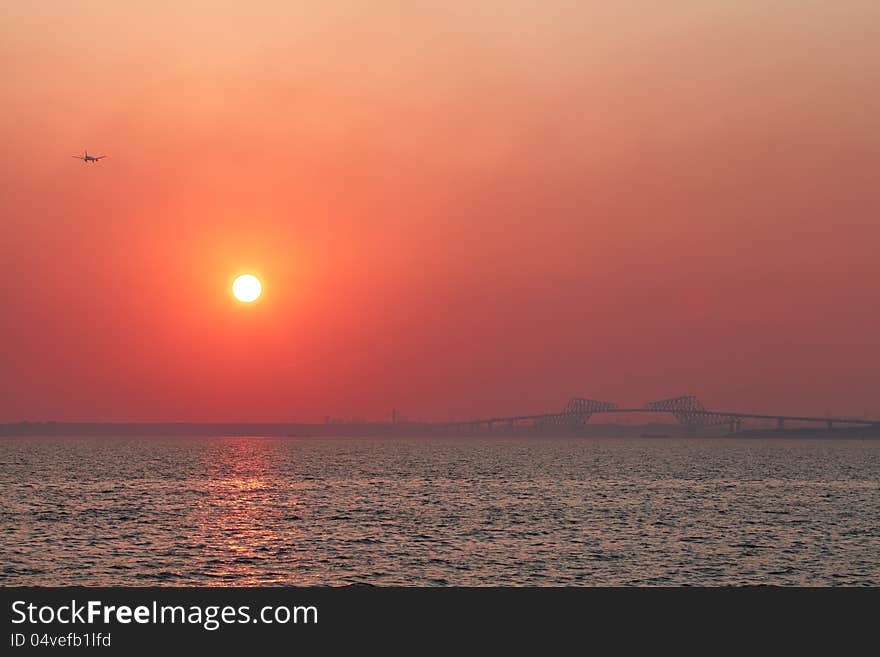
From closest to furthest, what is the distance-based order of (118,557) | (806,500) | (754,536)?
(118,557) < (754,536) < (806,500)

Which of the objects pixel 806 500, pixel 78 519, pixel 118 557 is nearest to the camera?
pixel 118 557

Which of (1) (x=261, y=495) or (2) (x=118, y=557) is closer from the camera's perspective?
(2) (x=118, y=557)

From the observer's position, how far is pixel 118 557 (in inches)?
2525
